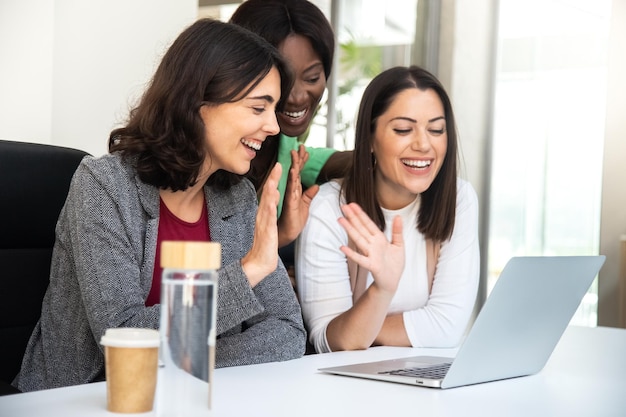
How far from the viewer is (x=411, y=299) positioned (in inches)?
83.0

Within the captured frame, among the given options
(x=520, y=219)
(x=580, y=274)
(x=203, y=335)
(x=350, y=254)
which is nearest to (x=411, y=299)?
(x=350, y=254)

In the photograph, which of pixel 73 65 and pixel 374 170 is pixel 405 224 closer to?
pixel 374 170

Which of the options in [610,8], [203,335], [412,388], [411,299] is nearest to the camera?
[203,335]

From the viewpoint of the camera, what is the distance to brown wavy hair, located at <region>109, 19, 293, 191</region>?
166cm

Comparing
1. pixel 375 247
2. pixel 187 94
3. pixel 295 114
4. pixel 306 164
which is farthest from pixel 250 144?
pixel 306 164

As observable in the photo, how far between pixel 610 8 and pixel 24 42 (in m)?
3.71

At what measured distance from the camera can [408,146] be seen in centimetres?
218

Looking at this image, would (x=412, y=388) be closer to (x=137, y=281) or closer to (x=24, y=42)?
(x=137, y=281)

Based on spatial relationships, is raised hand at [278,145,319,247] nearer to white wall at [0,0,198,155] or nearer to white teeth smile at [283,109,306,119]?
white teeth smile at [283,109,306,119]

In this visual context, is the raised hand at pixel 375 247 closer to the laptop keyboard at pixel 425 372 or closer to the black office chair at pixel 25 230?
the laptop keyboard at pixel 425 372

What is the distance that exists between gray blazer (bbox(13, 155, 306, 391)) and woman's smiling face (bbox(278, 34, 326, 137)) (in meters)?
0.55

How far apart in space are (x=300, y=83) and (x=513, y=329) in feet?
3.79

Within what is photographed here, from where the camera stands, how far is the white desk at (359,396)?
1.04 meters

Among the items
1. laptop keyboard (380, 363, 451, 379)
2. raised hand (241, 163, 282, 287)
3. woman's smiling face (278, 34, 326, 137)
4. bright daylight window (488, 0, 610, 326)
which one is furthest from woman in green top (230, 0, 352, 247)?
bright daylight window (488, 0, 610, 326)
